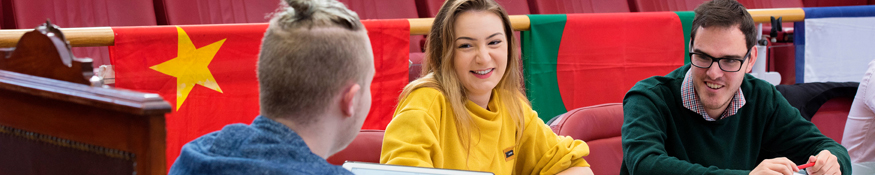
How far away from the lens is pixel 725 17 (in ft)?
4.40

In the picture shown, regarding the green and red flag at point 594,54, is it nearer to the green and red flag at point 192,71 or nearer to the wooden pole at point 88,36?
the green and red flag at point 192,71

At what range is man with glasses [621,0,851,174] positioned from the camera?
4.44 feet

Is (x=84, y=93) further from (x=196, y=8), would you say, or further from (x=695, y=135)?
(x=196, y=8)

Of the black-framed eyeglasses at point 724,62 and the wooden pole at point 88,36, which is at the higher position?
the wooden pole at point 88,36

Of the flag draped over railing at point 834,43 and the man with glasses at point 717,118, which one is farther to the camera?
the flag draped over railing at point 834,43

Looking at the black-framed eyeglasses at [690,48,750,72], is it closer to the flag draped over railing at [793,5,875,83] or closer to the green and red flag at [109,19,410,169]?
the green and red flag at [109,19,410,169]

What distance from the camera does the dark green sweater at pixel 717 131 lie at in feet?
4.74

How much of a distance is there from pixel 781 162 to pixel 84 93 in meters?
1.18

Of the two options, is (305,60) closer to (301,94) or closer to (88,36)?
(301,94)

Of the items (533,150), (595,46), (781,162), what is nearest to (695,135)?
(781,162)

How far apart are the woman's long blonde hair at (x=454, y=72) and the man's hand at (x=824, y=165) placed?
2.00 ft

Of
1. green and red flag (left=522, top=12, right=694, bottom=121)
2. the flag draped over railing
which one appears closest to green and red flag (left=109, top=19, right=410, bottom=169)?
green and red flag (left=522, top=12, right=694, bottom=121)

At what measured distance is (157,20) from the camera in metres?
2.74

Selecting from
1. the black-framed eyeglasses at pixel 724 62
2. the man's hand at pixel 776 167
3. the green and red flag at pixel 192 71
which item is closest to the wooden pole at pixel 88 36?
the green and red flag at pixel 192 71
